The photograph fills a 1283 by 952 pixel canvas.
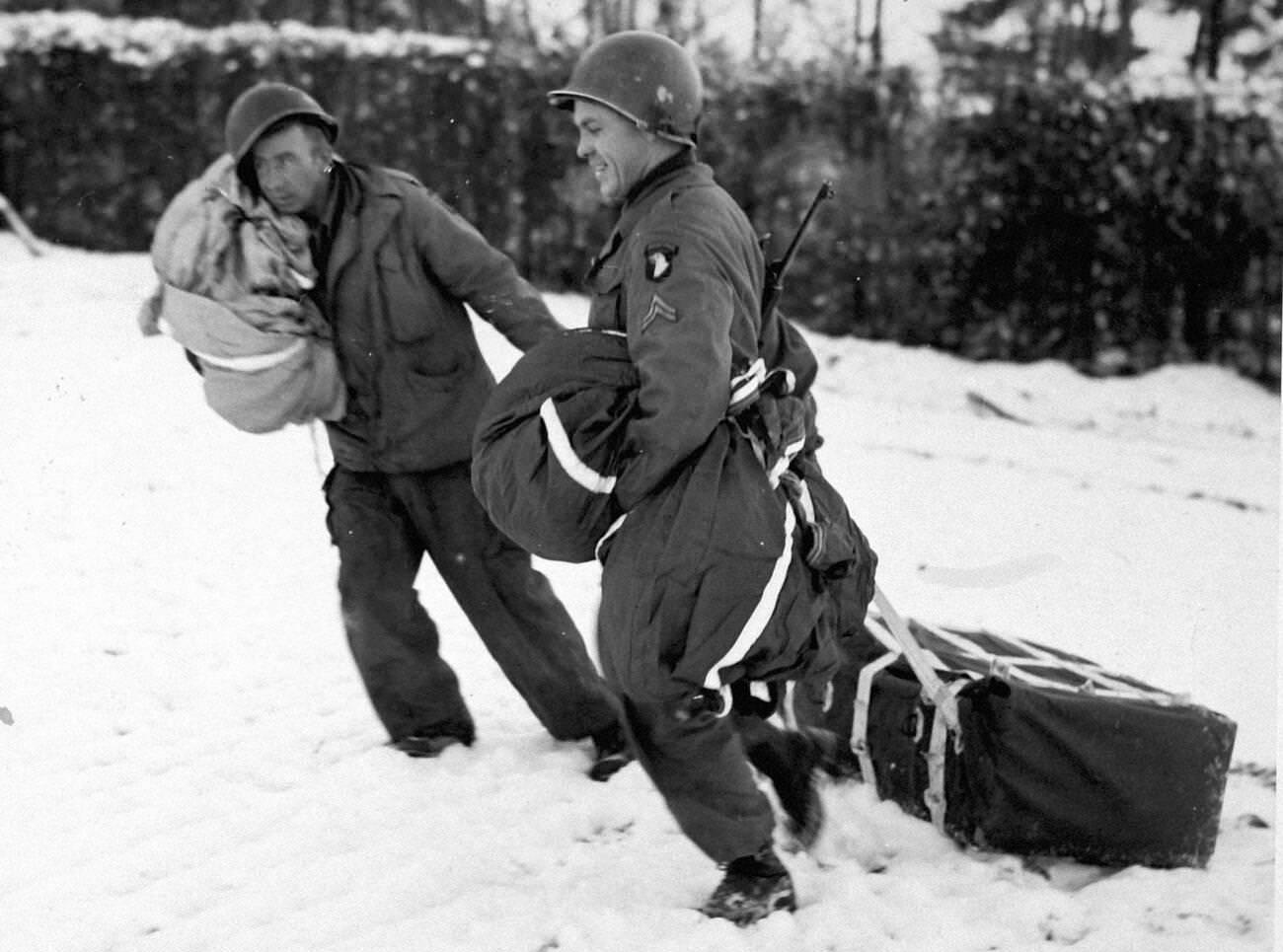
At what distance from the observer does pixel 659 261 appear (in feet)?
6.86

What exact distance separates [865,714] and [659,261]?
3.97ft

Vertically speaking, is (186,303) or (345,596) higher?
(186,303)

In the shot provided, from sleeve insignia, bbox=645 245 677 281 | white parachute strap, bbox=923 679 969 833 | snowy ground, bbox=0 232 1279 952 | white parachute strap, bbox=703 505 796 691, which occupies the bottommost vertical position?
snowy ground, bbox=0 232 1279 952

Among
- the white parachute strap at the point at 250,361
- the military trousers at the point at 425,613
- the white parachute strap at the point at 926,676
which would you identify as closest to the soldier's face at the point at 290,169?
the white parachute strap at the point at 250,361

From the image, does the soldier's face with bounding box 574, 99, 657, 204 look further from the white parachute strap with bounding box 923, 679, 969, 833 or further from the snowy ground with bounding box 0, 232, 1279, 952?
the snowy ground with bounding box 0, 232, 1279, 952

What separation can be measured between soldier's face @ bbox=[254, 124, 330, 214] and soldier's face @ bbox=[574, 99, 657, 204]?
794 millimetres

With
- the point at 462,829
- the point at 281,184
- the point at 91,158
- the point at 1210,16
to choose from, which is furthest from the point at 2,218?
the point at 1210,16

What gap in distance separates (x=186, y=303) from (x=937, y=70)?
5.27 m

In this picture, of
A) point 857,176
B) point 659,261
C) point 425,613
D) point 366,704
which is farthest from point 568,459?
point 857,176

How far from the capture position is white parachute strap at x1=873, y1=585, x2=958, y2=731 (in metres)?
2.60

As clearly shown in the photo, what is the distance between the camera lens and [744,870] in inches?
93.1

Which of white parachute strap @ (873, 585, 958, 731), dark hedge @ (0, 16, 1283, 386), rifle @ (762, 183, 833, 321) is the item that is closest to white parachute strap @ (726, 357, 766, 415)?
rifle @ (762, 183, 833, 321)

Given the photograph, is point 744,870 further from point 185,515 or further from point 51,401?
point 185,515

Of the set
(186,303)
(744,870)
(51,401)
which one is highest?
(186,303)
